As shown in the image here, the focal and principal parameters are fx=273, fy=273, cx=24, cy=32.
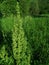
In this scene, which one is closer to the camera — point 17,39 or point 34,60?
point 17,39

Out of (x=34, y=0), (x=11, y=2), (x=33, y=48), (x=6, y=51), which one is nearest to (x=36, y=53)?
(x=33, y=48)

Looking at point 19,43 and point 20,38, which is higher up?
point 20,38

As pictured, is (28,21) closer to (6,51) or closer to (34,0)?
(6,51)

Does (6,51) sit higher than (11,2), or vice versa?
(11,2)

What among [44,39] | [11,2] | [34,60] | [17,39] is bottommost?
[34,60]

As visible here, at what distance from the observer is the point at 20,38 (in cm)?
890

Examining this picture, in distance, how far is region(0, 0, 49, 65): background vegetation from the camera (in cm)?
888

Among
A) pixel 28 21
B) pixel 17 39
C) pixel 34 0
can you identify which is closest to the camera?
pixel 17 39

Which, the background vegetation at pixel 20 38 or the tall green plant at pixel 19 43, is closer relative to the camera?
the tall green plant at pixel 19 43

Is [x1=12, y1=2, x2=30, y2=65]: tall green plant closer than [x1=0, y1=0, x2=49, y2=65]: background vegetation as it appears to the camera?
Yes

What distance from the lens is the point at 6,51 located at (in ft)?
34.0

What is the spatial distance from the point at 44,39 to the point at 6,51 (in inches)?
91.4

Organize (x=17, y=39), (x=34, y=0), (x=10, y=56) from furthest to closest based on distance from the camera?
(x=34, y=0)
(x=10, y=56)
(x=17, y=39)

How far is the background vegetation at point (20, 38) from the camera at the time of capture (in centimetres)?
888
